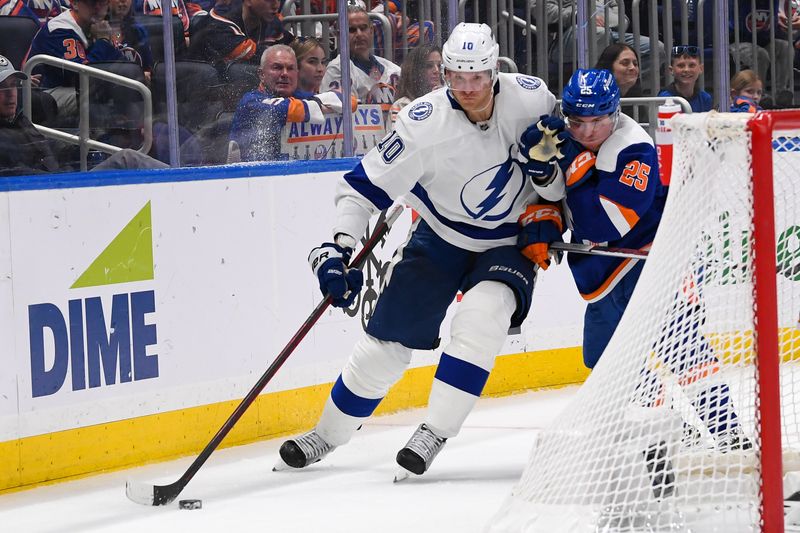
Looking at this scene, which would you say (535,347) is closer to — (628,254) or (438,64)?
(438,64)

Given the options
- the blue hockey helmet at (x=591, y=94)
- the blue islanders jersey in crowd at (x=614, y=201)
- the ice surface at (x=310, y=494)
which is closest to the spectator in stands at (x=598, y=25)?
the ice surface at (x=310, y=494)

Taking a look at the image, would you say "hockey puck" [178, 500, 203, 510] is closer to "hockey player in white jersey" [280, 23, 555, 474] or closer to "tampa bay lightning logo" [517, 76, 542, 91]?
"hockey player in white jersey" [280, 23, 555, 474]

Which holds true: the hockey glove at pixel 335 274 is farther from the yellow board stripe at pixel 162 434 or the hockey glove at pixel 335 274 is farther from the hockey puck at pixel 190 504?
the yellow board stripe at pixel 162 434

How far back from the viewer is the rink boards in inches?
144

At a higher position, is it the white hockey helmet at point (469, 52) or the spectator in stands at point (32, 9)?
the spectator in stands at point (32, 9)

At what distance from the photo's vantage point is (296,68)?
4664mm

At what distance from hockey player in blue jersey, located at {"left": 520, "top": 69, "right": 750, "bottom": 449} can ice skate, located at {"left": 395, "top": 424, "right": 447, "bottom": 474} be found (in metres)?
0.45

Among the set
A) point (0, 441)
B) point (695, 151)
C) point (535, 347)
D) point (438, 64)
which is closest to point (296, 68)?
point (438, 64)

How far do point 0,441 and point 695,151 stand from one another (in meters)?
1.96

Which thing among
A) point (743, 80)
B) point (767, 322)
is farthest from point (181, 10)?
point (743, 80)

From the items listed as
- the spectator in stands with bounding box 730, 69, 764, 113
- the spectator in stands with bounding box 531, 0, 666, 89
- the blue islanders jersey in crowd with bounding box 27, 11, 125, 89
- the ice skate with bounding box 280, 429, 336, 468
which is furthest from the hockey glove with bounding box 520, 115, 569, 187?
the spectator in stands with bounding box 730, 69, 764, 113

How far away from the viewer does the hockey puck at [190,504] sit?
3439 mm

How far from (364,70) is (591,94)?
1.71 meters

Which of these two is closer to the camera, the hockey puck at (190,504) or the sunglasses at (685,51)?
the hockey puck at (190,504)
